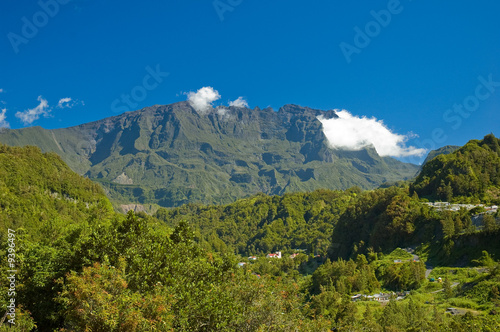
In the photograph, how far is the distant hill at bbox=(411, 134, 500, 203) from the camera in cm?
9612

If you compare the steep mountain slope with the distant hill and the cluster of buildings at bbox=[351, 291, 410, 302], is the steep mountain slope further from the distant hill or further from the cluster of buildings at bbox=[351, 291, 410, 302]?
the distant hill

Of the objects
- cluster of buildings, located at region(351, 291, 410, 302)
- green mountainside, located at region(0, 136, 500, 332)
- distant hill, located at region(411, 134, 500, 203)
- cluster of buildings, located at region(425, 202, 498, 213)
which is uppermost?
distant hill, located at region(411, 134, 500, 203)

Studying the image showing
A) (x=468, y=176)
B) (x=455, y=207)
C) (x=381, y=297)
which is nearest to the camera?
(x=381, y=297)

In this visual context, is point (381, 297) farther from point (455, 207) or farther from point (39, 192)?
point (39, 192)

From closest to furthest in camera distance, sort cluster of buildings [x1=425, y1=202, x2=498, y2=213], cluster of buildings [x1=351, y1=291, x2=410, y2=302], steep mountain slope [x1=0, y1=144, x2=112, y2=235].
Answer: cluster of buildings [x1=351, y1=291, x2=410, y2=302], cluster of buildings [x1=425, y1=202, x2=498, y2=213], steep mountain slope [x1=0, y1=144, x2=112, y2=235]

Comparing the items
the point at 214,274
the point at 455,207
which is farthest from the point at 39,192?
the point at 455,207

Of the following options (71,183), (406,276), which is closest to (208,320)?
(406,276)

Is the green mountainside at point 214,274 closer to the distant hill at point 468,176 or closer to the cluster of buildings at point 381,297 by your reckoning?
the cluster of buildings at point 381,297

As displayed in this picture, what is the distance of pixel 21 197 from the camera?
95188 millimetres

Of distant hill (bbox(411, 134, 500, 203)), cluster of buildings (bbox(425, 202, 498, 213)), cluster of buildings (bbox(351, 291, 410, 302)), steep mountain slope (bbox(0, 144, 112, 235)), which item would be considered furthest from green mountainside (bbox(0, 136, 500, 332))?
cluster of buildings (bbox(425, 202, 498, 213))

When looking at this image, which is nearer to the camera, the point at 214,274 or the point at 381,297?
the point at 214,274

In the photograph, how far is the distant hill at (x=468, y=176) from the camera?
96.1 m

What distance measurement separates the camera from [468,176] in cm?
9894

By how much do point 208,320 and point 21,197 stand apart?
97.2m
